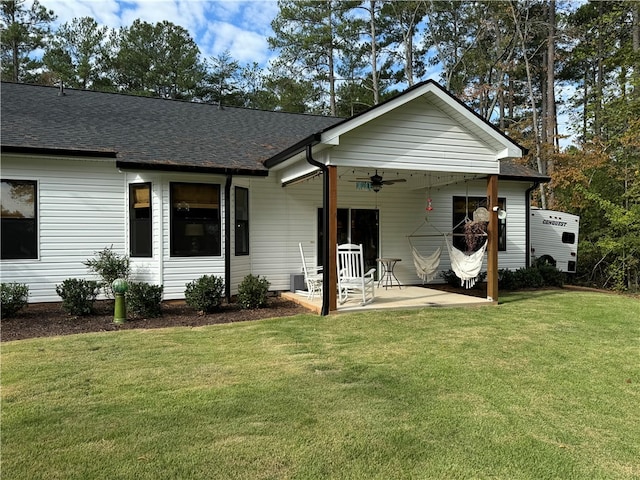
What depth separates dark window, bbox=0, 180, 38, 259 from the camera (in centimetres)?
760

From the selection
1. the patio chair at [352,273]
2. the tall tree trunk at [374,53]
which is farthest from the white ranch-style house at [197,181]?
the tall tree trunk at [374,53]

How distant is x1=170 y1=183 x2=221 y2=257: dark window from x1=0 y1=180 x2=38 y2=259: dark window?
2385mm

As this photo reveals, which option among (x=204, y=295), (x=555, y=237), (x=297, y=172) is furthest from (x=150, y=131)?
(x=555, y=237)

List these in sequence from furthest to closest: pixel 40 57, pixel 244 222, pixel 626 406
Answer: pixel 40 57, pixel 244 222, pixel 626 406

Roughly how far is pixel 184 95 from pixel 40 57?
7421mm

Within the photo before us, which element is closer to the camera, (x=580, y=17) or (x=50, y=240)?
(x=50, y=240)

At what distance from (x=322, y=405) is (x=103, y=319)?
15.5ft

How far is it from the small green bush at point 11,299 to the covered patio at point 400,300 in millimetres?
4537

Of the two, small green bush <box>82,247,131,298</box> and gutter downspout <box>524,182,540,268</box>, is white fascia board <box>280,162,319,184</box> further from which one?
gutter downspout <box>524,182,540,268</box>

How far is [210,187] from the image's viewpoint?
8.39 m

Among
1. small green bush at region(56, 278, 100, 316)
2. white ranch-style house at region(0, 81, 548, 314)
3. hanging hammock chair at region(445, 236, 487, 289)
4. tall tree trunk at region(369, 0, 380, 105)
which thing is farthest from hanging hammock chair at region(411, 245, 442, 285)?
tall tree trunk at region(369, 0, 380, 105)

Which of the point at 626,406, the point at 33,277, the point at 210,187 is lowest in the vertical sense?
the point at 626,406

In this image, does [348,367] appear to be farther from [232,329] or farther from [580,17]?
[580,17]

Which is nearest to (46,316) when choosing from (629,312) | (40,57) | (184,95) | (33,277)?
(33,277)
